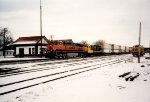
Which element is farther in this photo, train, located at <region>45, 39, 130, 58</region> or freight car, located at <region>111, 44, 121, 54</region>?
freight car, located at <region>111, 44, 121, 54</region>

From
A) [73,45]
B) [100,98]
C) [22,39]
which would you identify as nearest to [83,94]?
[100,98]

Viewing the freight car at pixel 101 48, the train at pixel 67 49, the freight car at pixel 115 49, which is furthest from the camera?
the freight car at pixel 115 49

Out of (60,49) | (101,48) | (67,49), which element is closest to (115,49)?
(101,48)

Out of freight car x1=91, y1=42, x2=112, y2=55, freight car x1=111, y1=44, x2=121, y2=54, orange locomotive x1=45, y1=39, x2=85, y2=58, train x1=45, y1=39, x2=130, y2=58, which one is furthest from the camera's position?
freight car x1=111, y1=44, x2=121, y2=54

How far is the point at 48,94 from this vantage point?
751 centimetres

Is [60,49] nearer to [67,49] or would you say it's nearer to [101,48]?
[67,49]

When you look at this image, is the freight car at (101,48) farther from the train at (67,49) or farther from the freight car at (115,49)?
the freight car at (115,49)

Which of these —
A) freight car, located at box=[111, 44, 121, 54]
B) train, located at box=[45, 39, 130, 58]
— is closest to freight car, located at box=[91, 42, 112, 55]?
train, located at box=[45, 39, 130, 58]

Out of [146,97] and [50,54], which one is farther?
[50,54]

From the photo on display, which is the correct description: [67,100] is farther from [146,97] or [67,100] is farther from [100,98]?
[146,97]

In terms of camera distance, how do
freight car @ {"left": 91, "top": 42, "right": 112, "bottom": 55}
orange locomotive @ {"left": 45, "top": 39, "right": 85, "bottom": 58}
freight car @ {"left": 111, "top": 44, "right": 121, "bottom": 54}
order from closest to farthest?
orange locomotive @ {"left": 45, "top": 39, "right": 85, "bottom": 58} → freight car @ {"left": 91, "top": 42, "right": 112, "bottom": 55} → freight car @ {"left": 111, "top": 44, "right": 121, "bottom": 54}

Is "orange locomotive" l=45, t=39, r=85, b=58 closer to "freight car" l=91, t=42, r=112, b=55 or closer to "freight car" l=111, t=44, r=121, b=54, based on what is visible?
"freight car" l=91, t=42, r=112, b=55

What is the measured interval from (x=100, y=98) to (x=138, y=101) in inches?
52.0

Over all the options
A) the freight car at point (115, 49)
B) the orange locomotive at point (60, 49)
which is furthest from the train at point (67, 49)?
the freight car at point (115, 49)
